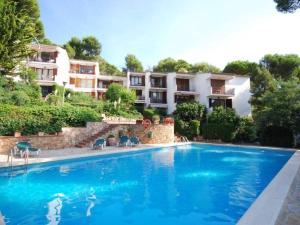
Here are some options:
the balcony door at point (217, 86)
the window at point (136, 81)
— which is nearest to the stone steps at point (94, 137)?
the window at point (136, 81)

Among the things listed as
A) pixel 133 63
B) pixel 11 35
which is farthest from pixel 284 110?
pixel 133 63

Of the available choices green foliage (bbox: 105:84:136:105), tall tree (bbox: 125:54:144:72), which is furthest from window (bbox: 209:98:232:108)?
tall tree (bbox: 125:54:144:72)

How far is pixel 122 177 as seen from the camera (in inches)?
418

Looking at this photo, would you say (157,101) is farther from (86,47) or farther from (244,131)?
(86,47)

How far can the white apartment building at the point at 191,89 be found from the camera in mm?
37094

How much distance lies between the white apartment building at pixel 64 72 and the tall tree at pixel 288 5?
25.2 m

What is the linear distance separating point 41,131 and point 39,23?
2294 cm

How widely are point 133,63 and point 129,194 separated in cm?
5049

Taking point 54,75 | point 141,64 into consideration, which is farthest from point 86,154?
point 141,64

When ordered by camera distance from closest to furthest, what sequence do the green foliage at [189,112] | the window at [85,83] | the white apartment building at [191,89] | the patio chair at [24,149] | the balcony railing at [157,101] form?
the patio chair at [24,149]
the green foliage at [189,112]
the white apartment building at [191,89]
the balcony railing at [157,101]
the window at [85,83]

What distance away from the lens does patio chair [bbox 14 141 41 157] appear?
42.7 ft

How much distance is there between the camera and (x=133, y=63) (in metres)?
56.6

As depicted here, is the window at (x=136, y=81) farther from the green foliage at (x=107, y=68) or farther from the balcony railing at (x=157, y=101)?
the green foliage at (x=107, y=68)

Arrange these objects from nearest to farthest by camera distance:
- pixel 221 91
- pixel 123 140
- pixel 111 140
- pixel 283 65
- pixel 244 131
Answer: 1. pixel 123 140
2. pixel 111 140
3. pixel 244 131
4. pixel 221 91
5. pixel 283 65
